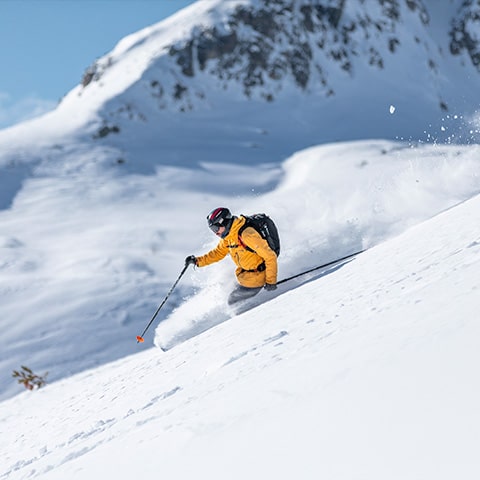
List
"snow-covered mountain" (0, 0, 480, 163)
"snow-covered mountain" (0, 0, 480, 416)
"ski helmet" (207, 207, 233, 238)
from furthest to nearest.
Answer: "snow-covered mountain" (0, 0, 480, 163), "snow-covered mountain" (0, 0, 480, 416), "ski helmet" (207, 207, 233, 238)

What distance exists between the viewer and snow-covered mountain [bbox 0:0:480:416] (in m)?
12.4

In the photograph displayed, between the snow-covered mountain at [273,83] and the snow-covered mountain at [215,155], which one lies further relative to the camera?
the snow-covered mountain at [273,83]

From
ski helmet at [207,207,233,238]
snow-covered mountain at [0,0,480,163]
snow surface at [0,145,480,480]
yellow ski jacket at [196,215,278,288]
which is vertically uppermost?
snow-covered mountain at [0,0,480,163]

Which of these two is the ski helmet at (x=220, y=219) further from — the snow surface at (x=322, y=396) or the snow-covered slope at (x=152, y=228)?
the snow-covered slope at (x=152, y=228)

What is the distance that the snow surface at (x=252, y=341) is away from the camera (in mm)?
2589

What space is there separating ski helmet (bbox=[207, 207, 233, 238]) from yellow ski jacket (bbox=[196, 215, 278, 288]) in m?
0.08

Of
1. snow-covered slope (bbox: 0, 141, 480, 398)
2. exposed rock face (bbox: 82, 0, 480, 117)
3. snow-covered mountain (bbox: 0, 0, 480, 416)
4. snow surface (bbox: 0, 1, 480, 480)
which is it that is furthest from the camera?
exposed rock face (bbox: 82, 0, 480, 117)

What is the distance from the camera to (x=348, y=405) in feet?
A: 9.12

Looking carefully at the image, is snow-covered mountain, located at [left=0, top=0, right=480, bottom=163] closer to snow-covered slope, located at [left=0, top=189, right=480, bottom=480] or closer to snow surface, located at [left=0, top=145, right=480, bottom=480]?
snow surface, located at [left=0, top=145, right=480, bottom=480]

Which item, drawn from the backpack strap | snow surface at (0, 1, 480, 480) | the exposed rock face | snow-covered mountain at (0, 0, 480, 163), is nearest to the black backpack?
the backpack strap

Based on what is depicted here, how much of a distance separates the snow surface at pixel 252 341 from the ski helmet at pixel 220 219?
1.15 metres

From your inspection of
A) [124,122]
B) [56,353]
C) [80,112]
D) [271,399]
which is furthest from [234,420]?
[80,112]

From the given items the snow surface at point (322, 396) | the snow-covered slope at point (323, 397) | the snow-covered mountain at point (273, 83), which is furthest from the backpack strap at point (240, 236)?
the snow-covered mountain at point (273, 83)

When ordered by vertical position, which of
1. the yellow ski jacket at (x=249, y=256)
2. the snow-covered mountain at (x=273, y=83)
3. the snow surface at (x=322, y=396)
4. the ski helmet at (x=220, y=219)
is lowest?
the snow surface at (x=322, y=396)
